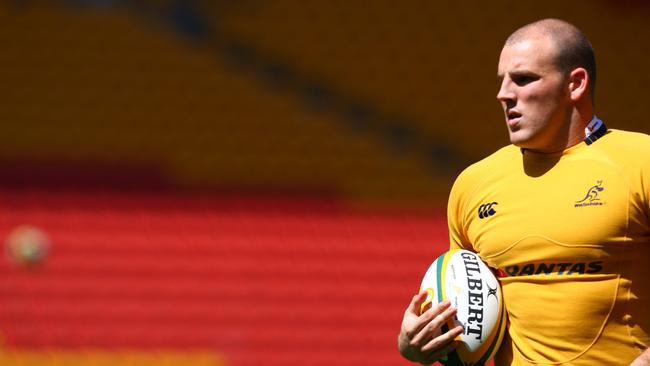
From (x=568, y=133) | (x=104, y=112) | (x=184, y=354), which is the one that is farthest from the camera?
(x=104, y=112)

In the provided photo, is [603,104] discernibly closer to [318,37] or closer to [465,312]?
[318,37]

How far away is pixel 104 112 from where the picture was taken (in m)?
8.38

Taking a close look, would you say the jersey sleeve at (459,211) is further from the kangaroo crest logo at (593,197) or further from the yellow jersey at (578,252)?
the kangaroo crest logo at (593,197)

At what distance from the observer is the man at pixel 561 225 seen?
105 inches

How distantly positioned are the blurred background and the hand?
522 cm

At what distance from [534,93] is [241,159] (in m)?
5.75

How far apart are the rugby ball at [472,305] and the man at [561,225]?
3 cm

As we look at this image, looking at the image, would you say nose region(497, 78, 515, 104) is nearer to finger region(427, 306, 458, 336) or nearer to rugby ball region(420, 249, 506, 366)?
rugby ball region(420, 249, 506, 366)

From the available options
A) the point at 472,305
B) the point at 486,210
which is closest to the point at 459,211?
the point at 486,210

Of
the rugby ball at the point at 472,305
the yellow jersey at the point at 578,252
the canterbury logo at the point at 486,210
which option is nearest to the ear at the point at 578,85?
the yellow jersey at the point at 578,252

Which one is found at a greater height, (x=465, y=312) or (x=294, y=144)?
(x=294, y=144)

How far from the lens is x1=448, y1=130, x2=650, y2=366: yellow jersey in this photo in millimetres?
2654

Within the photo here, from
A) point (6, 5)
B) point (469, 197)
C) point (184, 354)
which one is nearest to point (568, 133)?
point (469, 197)

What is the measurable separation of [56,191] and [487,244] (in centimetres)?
578
